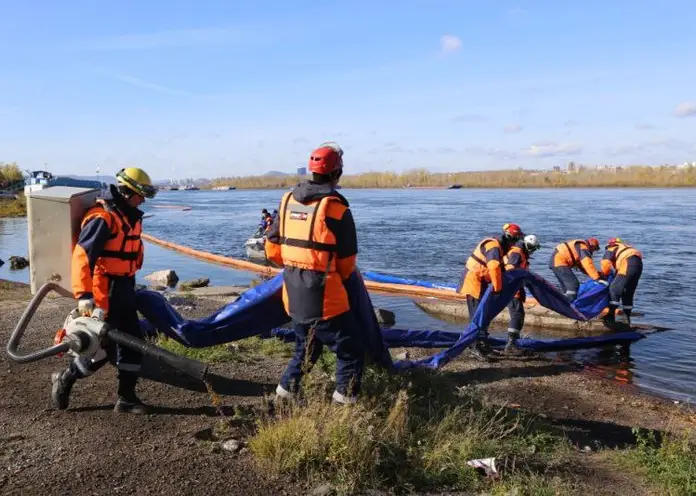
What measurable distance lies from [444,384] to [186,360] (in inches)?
104

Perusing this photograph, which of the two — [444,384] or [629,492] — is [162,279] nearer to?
[444,384]

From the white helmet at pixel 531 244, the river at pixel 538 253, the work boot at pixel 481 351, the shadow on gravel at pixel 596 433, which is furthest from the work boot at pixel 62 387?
the river at pixel 538 253

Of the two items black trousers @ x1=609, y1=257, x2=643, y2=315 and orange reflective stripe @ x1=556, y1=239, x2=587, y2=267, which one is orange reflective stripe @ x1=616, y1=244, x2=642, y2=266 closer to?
black trousers @ x1=609, y1=257, x2=643, y2=315

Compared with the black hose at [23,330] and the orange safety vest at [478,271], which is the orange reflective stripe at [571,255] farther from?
the black hose at [23,330]

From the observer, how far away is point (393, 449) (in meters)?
4.06

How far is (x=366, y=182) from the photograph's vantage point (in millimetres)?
123062

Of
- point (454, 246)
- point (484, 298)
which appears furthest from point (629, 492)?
point (454, 246)

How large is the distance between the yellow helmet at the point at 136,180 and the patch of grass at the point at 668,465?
411 cm

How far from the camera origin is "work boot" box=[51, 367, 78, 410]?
4.81 metres

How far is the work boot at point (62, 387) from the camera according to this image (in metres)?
4.81

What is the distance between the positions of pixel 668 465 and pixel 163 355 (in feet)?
11.8

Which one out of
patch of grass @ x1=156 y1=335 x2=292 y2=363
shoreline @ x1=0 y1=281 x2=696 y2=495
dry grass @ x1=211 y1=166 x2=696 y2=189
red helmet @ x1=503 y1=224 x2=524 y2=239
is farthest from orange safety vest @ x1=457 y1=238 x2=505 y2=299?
dry grass @ x1=211 y1=166 x2=696 y2=189

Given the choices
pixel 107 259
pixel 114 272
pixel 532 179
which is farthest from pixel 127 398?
pixel 532 179

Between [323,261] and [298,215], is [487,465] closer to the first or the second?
[323,261]
